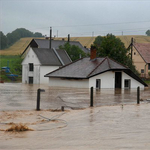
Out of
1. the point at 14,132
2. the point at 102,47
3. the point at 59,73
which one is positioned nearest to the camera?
the point at 14,132

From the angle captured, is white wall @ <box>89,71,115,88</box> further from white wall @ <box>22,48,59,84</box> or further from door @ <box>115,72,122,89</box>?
white wall @ <box>22,48,59,84</box>

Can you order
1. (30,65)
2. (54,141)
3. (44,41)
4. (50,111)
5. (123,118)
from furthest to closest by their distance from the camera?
(44,41) → (30,65) → (50,111) → (123,118) → (54,141)

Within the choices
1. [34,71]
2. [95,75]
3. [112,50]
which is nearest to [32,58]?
[34,71]

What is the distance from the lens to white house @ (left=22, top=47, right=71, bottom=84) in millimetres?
66188

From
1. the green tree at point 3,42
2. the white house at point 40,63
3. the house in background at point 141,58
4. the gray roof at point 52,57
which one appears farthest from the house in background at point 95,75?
the green tree at point 3,42

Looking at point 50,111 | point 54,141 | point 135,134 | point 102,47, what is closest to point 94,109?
point 50,111

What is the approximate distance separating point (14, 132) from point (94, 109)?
772cm

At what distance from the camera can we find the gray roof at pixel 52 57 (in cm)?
6656

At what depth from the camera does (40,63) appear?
215 ft

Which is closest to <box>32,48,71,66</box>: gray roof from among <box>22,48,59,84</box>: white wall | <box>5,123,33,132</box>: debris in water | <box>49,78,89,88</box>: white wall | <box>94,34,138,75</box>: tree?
<box>22,48,59,84</box>: white wall

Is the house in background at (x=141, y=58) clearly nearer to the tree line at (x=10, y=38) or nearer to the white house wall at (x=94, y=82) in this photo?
the white house wall at (x=94, y=82)

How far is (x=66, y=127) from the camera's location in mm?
14664

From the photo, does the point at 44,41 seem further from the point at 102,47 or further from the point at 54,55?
the point at 102,47

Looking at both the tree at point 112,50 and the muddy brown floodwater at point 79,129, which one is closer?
the muddy brown floodwater at point 79,129
